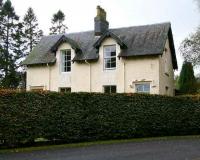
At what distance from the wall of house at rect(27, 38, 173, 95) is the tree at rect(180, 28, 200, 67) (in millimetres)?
1845

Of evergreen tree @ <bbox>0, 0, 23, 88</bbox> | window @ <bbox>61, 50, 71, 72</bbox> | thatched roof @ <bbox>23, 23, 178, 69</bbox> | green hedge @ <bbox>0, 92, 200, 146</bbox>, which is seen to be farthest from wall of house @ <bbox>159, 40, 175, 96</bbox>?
evergreen tree @ <bbox>0, 0, 23, 88</bbox>

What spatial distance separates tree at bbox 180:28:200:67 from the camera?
118ft

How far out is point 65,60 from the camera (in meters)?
35.3

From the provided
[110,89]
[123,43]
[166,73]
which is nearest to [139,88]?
[110,89]

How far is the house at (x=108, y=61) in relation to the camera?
32.1 metres

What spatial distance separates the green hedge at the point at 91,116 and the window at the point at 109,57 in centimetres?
888

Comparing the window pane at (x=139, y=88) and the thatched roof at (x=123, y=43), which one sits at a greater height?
the thatched roof at (x=123, y=43)

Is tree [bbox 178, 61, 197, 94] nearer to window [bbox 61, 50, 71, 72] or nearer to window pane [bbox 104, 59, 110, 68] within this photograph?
window pane [bbox 104, 59, 110, 68]

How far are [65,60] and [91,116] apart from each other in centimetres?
1472

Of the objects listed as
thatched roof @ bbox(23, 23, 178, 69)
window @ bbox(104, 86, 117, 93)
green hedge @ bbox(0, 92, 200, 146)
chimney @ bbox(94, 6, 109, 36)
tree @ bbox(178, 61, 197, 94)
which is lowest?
green hedge @ bbox(0, 92, 200, 146)

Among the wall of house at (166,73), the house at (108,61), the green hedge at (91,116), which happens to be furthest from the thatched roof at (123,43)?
the green hedge at (91,116)

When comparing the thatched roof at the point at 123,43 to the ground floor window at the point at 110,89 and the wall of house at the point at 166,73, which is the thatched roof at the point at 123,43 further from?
the ground floor window at the point at 110,89

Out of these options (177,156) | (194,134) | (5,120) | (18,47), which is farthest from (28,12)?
(177,156)

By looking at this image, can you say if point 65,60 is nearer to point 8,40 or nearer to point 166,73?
point 166,73
